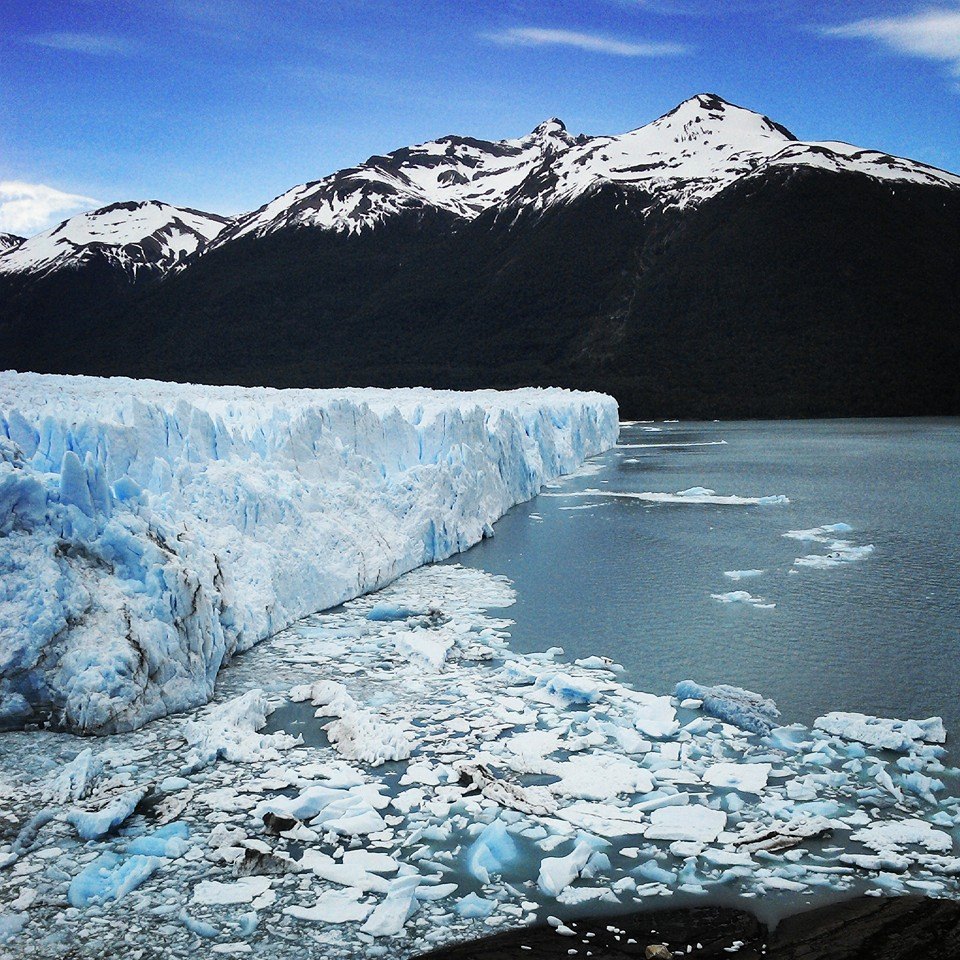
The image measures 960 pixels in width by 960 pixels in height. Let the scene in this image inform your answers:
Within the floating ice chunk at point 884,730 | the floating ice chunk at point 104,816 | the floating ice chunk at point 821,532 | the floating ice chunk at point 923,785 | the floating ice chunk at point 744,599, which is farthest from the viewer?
the floating ice chunk at point 821,532

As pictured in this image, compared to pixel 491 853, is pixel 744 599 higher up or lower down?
higher up

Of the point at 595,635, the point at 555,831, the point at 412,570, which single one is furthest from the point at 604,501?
the point at 555,831

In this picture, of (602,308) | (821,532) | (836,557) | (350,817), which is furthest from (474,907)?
(602,308)

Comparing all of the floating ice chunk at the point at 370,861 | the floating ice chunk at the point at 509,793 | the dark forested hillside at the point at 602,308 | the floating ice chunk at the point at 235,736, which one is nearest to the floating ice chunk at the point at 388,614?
the floating ice chunk at the point at 235,736

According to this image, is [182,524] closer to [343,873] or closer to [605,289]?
[343,873]

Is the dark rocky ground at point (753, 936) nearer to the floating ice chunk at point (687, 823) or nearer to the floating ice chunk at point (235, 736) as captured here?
the floating ice chunk at point (687, 823)

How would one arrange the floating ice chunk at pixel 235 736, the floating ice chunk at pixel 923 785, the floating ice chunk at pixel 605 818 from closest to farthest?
the floating ice chunk at pixel 605 818, the floating ice chunk at pixel 923 785, the floating ice chunk at pixel 235 736

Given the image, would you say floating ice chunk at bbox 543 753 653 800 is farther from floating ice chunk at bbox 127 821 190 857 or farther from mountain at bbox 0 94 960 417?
mountain at bbox 0 94 960 417
